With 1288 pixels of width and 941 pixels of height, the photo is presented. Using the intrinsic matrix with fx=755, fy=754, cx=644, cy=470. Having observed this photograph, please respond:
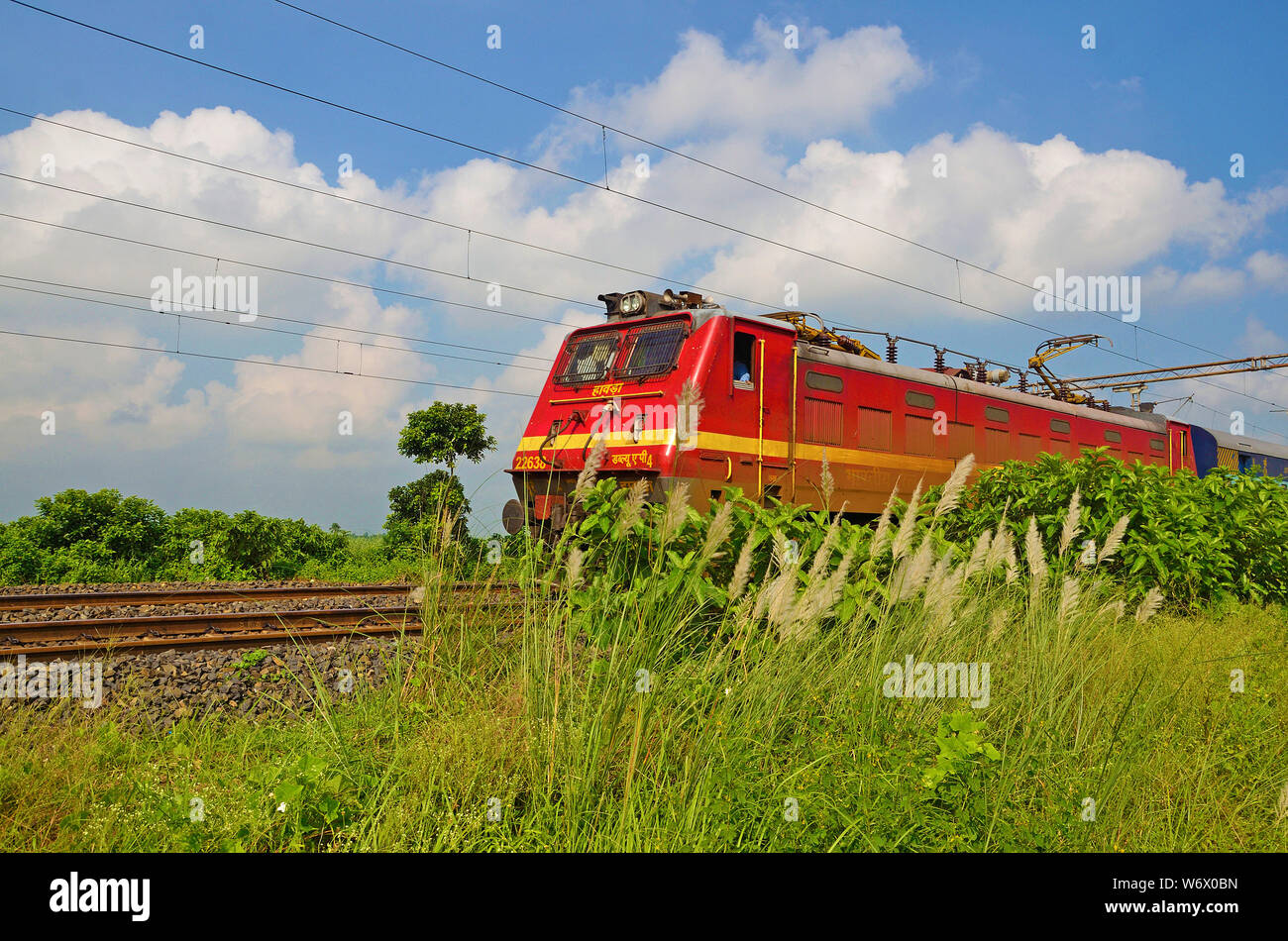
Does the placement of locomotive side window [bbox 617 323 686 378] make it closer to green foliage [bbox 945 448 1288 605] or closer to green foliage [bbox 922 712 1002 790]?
green foliage [bbox 945 448 1288 605]

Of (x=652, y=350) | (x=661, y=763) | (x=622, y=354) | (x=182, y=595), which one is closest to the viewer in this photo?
(x=661, y=763)

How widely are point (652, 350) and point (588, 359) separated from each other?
1090 mm

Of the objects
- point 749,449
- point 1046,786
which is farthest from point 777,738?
point 749,449

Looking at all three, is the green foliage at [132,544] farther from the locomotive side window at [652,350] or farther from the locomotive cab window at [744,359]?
the locomotive cab window at [744,359]

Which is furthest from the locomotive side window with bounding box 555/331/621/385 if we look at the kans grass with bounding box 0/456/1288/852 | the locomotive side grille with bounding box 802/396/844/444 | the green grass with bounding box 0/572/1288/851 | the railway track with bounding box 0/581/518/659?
the green grass with bounding box 0/572/1288/851

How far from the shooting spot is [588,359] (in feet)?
32.1

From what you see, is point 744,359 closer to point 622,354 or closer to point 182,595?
point 622,354

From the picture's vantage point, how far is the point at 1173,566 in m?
6.45

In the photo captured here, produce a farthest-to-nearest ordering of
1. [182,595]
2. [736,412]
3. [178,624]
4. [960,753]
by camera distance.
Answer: [182,595] → [736,412] → [178,624] → [960,753]

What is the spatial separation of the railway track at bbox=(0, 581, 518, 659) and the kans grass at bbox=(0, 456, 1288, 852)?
1.57 meters

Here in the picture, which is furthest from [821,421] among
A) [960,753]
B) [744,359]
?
[960,753]

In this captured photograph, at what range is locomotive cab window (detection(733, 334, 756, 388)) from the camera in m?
8.67
